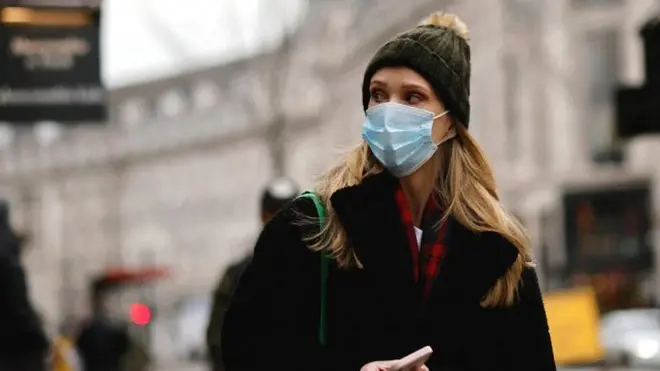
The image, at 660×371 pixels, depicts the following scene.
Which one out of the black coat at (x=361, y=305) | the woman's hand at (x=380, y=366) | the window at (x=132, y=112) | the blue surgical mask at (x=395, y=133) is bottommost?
the window at (x=132, y=112)

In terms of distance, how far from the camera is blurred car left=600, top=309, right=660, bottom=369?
24.3 m

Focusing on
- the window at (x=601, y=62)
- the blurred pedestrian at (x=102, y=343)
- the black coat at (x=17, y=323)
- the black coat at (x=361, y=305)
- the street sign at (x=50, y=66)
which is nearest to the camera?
the black coat at (x=361, y=305)

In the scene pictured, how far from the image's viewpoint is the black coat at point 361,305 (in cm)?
335

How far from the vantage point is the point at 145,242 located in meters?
109

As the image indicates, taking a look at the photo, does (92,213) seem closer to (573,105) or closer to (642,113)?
(573,105)

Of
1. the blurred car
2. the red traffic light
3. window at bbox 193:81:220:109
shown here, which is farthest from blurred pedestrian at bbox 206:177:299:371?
window at bbox 193:81:220:109

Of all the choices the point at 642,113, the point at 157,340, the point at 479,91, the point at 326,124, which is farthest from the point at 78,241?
the point at 642,113

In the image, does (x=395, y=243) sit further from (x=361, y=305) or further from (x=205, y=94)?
(x=205, y=94)

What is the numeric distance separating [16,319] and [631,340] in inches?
752

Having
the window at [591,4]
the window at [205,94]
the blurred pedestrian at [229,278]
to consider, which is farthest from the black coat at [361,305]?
the window at [205,94]

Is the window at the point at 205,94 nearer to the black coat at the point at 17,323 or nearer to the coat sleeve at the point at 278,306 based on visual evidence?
the black coat at the point at 17,323

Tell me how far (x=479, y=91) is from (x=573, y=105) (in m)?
2.89

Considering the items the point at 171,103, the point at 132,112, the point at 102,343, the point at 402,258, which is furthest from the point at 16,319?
the point at 171,103

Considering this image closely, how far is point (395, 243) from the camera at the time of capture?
3.42m
